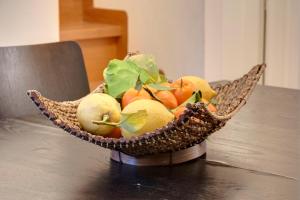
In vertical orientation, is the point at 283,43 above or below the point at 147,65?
below

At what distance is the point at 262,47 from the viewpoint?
304cm

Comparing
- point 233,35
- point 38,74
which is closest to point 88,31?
point 233,35

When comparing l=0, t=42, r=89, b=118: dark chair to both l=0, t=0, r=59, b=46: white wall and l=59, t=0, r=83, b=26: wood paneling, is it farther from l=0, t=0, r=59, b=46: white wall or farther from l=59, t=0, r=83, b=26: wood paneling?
l=59, t=0, r=83, b=26: wood paneling

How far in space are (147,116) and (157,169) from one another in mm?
110

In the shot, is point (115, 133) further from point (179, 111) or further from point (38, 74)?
point (38, 74)

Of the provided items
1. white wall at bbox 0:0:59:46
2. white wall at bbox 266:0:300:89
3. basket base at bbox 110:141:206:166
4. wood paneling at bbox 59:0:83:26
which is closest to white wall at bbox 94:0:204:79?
wood paneling at bbox 59:0:83:26

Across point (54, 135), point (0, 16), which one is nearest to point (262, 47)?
point (0, 16)

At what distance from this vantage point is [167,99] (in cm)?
114

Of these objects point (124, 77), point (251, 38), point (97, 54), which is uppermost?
point (124, 77)

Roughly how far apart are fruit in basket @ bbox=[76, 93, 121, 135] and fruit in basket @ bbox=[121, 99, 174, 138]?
35mm

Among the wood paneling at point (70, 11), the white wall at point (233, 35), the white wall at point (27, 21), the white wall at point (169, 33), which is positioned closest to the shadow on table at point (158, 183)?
the white wall at point (27, 21)

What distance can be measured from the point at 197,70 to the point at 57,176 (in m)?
2.21

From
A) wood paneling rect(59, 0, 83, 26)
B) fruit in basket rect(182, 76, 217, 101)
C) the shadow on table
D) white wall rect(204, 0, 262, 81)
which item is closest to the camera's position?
the shadow on table

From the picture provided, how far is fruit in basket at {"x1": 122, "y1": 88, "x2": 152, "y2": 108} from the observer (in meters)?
1.14
